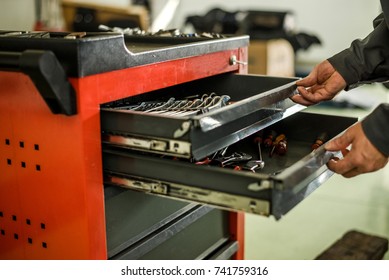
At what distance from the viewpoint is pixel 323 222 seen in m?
2.62

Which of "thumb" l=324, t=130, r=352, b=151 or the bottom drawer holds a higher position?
"thumb" l=324, t=130, r=352, b=151

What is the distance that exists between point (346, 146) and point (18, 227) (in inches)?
30.4

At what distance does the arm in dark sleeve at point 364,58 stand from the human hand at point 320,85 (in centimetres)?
2

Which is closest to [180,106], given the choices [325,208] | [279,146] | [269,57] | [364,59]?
[279,146]

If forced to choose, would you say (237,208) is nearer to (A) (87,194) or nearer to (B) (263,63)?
(A) (87,194)

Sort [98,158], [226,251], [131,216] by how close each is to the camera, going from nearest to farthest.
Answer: [98,158], [131,216], [226,251]

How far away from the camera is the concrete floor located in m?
2.35

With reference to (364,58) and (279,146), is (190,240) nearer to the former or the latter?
(279,146)

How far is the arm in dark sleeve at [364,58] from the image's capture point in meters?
1.48

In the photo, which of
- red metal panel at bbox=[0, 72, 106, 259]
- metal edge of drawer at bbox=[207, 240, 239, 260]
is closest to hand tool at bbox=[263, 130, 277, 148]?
metal edge of drawer at bbox=[207, 240, 239, 260]

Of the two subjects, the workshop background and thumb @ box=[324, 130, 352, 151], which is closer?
thumb @ box=[324, 130, 352, 151]

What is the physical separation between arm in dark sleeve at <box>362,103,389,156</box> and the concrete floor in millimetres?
1191

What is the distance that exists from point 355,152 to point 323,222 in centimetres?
151

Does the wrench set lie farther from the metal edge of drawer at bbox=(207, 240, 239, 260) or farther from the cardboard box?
the cardboard box
